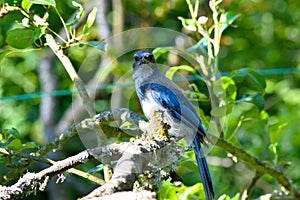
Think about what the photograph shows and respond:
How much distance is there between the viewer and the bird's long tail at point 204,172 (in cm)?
242

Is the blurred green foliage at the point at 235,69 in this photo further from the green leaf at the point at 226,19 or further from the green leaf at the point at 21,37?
the green leaf at the point at 21,37

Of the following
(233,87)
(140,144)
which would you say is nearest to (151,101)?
(233,87)

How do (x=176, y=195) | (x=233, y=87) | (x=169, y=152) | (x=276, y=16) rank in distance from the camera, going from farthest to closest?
(x=276, y=16) → (x=233, y=87) → (x=176, y=195) → (x=169, y=152)

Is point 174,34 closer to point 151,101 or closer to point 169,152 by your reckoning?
point 151,101

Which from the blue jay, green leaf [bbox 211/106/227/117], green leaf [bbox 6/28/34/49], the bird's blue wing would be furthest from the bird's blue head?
green leaf [bbox 6/28/34/49]

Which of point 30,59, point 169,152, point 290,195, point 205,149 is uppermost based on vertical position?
point 30,59

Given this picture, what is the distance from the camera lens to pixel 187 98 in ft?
9.30

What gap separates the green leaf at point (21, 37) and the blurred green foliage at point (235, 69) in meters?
1.63

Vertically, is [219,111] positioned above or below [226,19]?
below

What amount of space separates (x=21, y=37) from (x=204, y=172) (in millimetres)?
888

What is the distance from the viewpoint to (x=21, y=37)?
2.23m

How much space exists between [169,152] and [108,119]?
249 mm

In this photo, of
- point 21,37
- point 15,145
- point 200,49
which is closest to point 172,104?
point 200,49

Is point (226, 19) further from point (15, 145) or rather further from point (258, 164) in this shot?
point (15, 145)
